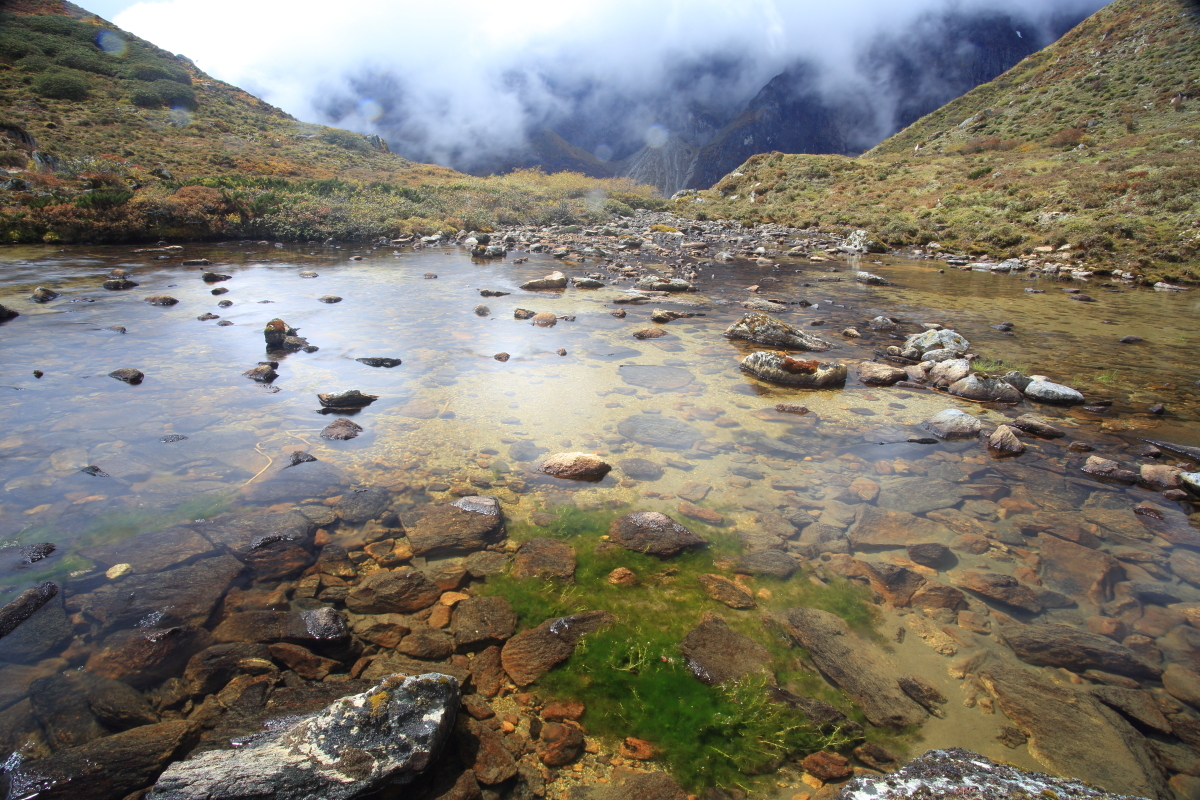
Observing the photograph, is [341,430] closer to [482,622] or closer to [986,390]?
[482,622]

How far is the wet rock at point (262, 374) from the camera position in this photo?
7062 mm

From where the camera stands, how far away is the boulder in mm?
2980

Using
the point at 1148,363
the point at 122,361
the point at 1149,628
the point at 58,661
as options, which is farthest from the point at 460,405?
the point at 1148,363

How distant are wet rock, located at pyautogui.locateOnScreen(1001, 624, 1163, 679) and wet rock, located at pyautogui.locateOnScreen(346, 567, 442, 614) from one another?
3.91 m

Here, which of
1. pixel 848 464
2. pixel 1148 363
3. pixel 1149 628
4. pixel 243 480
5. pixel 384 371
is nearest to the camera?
pixel 1149 628

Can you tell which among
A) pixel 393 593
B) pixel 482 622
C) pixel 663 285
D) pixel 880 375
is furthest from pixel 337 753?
pixel 663 285

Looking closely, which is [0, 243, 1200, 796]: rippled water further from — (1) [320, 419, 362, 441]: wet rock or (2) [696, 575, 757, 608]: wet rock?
(2) [696, 575, 757, 608]: wet rock

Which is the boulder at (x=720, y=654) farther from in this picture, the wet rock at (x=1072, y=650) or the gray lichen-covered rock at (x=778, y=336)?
the gray lichen-covered rock at (x=778, y=336)

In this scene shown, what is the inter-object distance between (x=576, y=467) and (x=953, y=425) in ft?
15.1

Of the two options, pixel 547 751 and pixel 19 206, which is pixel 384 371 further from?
pixel 19 206

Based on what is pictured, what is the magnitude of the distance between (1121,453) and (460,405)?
7.78m

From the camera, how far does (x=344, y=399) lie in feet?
20.6

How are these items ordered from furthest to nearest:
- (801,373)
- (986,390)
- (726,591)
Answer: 1. (801,373)
2. (986,390)
3. (726,591)

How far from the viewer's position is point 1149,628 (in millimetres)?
3230
